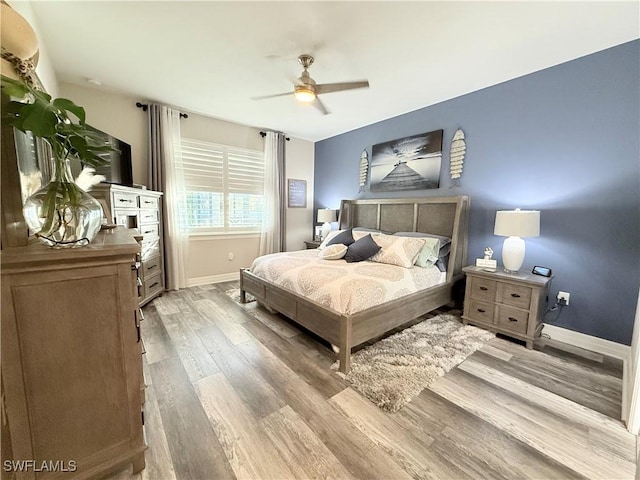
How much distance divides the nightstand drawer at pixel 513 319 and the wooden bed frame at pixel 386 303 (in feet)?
1.90

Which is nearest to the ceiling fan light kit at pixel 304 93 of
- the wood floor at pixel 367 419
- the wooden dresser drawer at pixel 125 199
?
the wooden dresser drawer at pixel 125 199

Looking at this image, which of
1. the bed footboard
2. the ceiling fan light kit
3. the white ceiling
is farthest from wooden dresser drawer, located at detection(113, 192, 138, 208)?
the ceiling fan light kit

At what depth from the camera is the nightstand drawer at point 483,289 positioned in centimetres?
267

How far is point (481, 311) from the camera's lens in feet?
9.04

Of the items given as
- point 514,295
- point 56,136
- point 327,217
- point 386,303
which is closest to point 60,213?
point 56,136

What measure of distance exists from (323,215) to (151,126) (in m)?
2.98

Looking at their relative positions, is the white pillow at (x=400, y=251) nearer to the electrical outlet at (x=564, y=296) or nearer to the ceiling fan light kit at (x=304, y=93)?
the electrical outlet at (x=564, y=296)

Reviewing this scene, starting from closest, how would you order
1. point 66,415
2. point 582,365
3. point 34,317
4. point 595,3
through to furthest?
1. point 34,317
2. point 66,415
3. point 595,3
4. point 582,365

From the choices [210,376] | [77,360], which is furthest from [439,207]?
[77,360]

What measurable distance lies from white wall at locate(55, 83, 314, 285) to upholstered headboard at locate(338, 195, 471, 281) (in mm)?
1406

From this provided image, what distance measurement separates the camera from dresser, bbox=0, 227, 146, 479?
92 centimetres

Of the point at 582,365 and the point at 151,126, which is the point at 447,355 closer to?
the point at 582,365

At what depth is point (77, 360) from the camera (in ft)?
3.40
